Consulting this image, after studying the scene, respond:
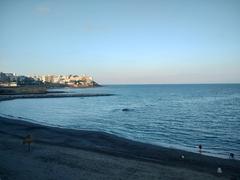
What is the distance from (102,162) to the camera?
61.8 ft

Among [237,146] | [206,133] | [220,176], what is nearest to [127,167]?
[220,176]

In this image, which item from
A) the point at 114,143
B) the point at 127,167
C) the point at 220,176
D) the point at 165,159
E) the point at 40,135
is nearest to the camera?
the point at 220,176

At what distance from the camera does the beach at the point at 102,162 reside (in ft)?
52.7

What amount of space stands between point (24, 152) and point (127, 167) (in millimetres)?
8297

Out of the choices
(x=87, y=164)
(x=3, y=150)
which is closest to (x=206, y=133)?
(x=87, y=164)

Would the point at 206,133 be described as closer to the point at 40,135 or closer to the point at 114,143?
the point at 114,143

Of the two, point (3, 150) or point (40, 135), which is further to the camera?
point (40, 135)

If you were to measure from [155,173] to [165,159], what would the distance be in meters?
4.27

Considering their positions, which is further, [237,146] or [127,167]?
[237,146]

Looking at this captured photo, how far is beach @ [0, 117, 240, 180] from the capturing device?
52.7 ft

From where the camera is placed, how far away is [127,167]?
17750mm

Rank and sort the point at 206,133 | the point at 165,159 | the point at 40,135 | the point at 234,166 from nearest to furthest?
1. the point at 234,166
2. the point at 165,159
3. the point at 40,135
4. the point at 206,133

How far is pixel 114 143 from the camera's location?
1050 inches

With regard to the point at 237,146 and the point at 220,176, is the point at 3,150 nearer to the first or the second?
the point at 220,176
